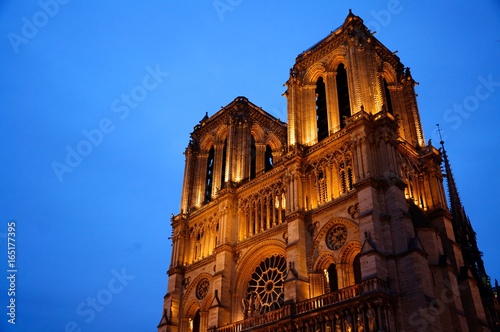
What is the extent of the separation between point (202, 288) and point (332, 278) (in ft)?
40.7

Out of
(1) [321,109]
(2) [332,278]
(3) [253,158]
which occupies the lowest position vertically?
(2) [332,278]

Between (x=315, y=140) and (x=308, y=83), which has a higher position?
(x=308, y=83)

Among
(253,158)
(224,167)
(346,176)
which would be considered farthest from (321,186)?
(253,158)

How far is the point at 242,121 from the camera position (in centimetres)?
4503

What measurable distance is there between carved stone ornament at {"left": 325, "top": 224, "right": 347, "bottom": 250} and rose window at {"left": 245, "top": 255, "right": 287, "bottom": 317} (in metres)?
4.47

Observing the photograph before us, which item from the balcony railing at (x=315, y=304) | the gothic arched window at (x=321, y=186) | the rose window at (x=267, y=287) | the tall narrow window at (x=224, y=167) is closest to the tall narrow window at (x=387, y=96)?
the gothic arched window at (x=321, y=186)

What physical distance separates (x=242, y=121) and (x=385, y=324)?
964 inches

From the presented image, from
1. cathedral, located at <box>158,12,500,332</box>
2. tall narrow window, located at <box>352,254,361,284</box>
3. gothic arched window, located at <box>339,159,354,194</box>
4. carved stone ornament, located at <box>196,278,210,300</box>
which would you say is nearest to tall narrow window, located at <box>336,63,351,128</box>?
cathedral, located at <box>158,12,500,332</box>

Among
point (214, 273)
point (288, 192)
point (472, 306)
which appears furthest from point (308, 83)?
point (472, 306)

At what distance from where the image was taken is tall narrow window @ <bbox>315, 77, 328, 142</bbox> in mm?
39906

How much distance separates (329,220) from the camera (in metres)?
31.9

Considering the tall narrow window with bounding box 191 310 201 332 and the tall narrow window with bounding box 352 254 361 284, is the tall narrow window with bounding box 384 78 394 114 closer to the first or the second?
the tall narrow window with bounding box 352 254 361 284

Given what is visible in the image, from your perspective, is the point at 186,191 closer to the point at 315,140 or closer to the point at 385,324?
the point at 315,140

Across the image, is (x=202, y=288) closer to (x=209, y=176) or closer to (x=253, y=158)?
(x=209, y=176)
